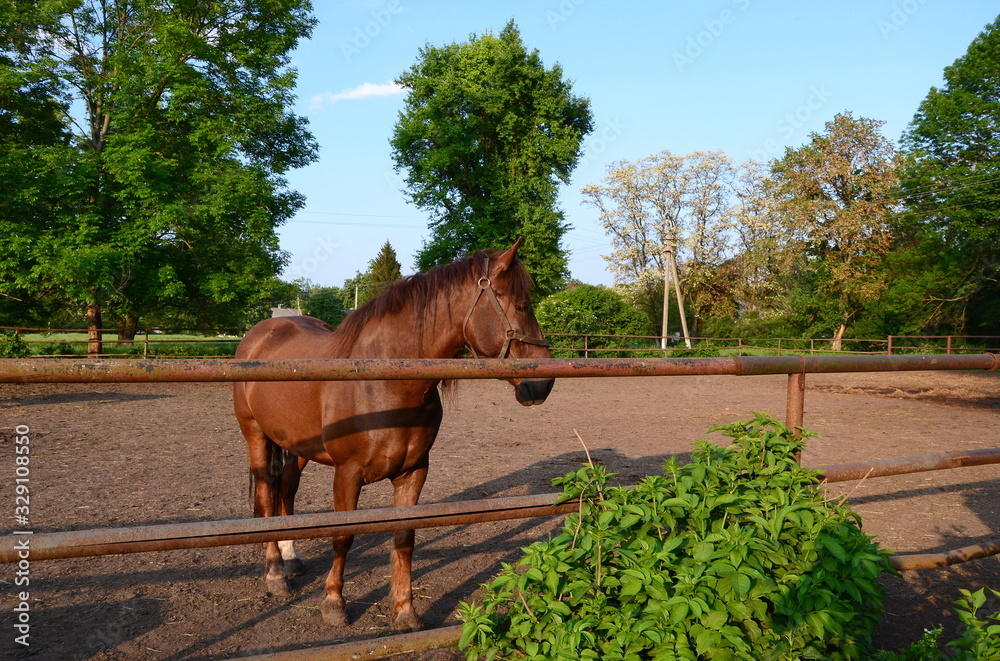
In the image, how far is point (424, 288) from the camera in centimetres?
326

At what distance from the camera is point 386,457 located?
3.09 metres

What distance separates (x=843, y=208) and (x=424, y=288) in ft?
122

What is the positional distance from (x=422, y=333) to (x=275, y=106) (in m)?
20.1

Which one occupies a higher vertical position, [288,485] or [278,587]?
[288,485]

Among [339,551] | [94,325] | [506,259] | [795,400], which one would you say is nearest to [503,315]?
[506,259]

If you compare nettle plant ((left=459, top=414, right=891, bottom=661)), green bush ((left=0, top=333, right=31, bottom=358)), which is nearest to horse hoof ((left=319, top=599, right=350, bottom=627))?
nettle plant ((left=459, top=414, right=891, bottom=661))

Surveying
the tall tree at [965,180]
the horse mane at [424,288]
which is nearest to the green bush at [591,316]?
the tall tree at [965,180]

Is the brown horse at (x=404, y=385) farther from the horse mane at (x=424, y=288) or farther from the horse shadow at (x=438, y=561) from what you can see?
the horse shadow at (x=438, y=561)

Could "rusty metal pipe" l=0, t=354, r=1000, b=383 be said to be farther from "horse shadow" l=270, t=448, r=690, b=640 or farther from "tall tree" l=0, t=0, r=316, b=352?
"tall tree" l=0, t=0, r=316, b=352

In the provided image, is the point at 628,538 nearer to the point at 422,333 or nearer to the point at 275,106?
the point at 422,333

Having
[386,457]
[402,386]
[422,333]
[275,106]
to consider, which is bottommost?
[386,457]

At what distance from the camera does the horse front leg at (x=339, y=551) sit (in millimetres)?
3131

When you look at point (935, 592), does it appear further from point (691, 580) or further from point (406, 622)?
point (406, 622)

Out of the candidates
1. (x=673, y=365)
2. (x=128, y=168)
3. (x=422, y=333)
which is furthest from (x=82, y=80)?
(x=673, y=365)
